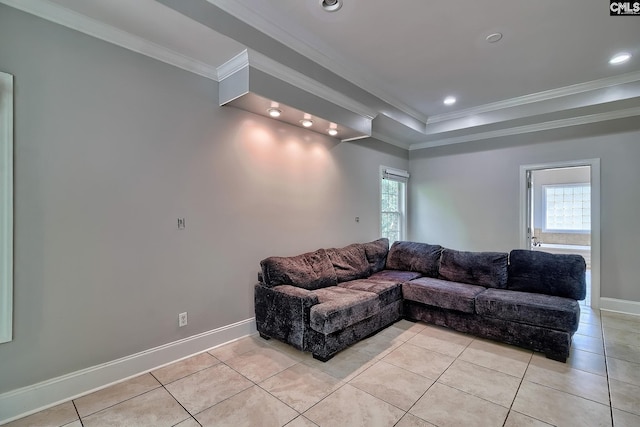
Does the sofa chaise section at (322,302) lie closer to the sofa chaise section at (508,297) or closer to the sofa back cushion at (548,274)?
the sofa chaise section at (508,297)

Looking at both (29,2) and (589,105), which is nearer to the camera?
(29,2)

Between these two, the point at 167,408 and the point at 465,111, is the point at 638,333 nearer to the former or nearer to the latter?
the point at 465,111

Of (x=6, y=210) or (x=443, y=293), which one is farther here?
(x=443, y=293)

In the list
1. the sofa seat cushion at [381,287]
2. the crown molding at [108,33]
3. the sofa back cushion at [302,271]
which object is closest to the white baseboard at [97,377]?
the sofa back cushion at [302,271]

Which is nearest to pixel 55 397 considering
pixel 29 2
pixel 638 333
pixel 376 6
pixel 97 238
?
pixel 97 238

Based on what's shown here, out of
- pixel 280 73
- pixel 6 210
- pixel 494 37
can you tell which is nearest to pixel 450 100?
pixel 494 37

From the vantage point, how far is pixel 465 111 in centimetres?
465

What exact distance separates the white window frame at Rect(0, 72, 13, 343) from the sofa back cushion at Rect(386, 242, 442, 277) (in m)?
4.12

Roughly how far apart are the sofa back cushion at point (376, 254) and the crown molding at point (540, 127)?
2.37 metres

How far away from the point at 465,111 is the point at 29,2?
5.02 metres

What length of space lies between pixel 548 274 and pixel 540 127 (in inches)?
98.6

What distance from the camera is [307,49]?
113 inches

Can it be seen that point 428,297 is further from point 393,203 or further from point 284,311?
point 393,203

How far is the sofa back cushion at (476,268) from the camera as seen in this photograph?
3588 mm
